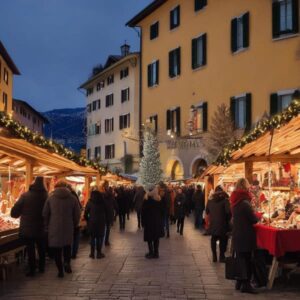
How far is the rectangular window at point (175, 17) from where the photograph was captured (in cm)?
3641

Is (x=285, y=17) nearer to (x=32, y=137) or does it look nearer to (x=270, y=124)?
(x=270, y=124)

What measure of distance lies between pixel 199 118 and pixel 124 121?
15.8m

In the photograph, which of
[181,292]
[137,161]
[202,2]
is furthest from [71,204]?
[137,161]

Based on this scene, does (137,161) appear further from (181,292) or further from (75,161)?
(181,292)

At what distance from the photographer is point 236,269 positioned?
29.2 ft

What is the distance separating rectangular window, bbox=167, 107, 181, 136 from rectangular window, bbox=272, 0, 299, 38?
1044 centimetres

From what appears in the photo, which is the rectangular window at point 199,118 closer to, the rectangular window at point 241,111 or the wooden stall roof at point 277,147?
the rectangular window at point 241,111

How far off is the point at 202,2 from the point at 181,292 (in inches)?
1068

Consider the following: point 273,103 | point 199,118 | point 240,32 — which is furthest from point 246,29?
point 199,118

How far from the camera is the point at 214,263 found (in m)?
Answer: 12.1

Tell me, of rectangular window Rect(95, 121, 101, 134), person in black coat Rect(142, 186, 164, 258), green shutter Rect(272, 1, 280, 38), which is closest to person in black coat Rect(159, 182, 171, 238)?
person in black coat Rect(142, 186, 164, 258)

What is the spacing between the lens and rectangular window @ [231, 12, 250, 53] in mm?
28688

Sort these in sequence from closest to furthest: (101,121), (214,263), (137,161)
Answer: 1. (214,263)
2. (137,161)
3. (101,121)

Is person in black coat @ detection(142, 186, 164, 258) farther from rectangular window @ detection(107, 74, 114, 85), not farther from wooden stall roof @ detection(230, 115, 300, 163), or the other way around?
rectangular window @ detection(107, 74, 114, 85)
